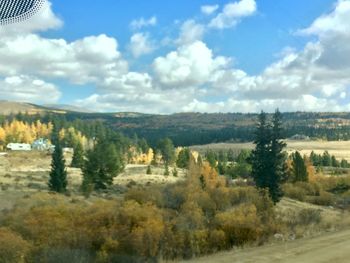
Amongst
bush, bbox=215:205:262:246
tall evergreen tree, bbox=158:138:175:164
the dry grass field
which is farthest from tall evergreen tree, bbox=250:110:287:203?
tall evergreen tree, bbox=158:138:175:164

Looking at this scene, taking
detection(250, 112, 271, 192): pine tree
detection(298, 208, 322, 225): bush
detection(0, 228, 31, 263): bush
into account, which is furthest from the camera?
detection(250, 112, 271, 192): pine tree

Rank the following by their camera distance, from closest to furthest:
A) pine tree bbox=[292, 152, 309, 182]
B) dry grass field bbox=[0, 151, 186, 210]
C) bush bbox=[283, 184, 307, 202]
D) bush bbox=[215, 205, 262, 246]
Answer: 1. bush bbox=[215, 205, 262, 246]
2. dry grass field bbox=[0, 151, 186, 210]
3. bush bbox=[283, 184, 307, 202]
4. pine tree bbox=[292, 152, 309, 182]

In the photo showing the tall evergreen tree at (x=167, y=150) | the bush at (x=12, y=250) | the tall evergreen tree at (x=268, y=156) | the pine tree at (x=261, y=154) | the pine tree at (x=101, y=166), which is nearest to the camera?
the bush at (x=12, y=250)

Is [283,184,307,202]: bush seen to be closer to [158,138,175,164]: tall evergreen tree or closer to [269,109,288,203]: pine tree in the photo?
[269,109,288,203]: pine tree

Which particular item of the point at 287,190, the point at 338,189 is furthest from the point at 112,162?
the point at 338,189

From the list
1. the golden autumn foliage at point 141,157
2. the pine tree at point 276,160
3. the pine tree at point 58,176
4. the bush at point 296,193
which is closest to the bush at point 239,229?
the pine tree at point 276,160

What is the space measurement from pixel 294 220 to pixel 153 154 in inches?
6002

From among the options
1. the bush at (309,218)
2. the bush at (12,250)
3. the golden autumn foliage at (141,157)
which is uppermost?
the bush at (12,250)

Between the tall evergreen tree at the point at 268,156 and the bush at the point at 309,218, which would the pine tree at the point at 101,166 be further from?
the bush at the point at 309,218

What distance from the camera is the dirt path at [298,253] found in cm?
1875

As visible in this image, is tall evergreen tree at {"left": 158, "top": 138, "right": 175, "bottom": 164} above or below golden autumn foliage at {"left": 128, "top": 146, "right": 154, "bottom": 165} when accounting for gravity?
above

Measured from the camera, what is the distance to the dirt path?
1875 cm

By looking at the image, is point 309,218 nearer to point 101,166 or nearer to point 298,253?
point 298,253

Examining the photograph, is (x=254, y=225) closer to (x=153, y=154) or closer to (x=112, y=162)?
(x=112, y=162)
